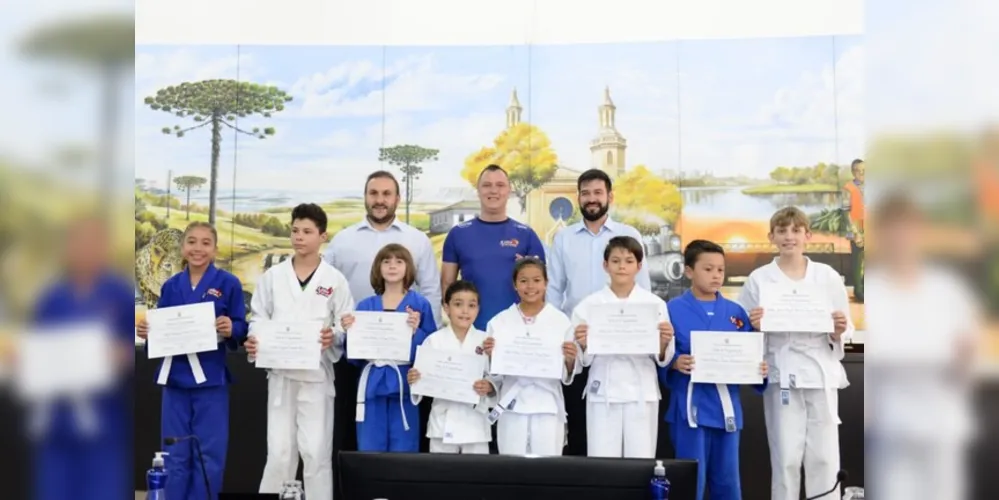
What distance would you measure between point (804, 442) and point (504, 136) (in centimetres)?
360

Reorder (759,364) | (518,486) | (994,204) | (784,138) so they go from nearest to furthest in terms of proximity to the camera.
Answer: (994,204) → (518,486) → (759,364) → (784,138)

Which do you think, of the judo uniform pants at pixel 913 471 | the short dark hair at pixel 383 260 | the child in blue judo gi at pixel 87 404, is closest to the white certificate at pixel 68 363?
the child in blue judo gi at pixel 87 404

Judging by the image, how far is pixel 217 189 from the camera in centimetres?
691

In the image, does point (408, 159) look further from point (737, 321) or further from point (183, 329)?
point (737, 321)

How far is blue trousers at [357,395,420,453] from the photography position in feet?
14.8

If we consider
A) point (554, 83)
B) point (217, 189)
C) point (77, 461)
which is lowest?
point (77, 461)

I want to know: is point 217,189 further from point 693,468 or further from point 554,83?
point 693,468

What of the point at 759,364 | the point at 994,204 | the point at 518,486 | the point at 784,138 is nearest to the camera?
the point at 994,204

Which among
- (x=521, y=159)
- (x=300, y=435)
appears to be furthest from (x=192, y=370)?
(x=521, y=159)

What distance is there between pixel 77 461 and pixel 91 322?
112mm

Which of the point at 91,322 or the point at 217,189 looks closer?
the point at 91,322

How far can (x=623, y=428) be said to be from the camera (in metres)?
4.35

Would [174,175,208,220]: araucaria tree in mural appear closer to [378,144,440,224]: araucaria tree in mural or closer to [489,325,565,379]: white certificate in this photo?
[378,144,440,224]: araucaria tree in mural

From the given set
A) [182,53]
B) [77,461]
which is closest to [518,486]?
[77,461]
